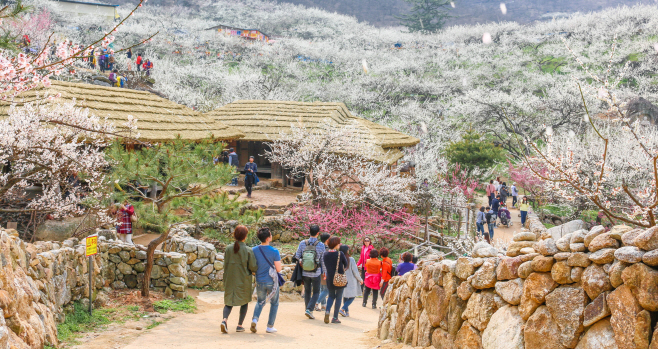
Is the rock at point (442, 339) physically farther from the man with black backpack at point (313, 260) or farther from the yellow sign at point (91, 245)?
the yellow sign at point (91, 245)

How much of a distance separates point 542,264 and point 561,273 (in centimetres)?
16

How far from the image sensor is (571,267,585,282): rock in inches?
122

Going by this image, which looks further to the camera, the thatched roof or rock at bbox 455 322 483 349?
the thatched roof

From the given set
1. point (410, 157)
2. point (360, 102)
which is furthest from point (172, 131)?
point (360, 102)

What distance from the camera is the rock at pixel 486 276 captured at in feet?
12.9

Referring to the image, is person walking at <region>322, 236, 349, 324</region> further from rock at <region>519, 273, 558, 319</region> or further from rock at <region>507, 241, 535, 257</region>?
rock at <region>519, 273, 558, 319</region>

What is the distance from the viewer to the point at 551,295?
324 centimetres

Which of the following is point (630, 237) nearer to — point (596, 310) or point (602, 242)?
point (602, 242)

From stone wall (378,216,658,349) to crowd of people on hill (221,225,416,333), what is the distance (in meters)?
1.97

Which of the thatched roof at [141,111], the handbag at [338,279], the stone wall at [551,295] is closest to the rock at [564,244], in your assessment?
the stone wall at [551,295]

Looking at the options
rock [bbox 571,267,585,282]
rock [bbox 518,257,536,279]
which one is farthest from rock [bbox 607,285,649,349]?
rock [bbox 518,257,536,279]

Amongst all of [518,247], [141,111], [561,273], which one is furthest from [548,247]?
[141,111]

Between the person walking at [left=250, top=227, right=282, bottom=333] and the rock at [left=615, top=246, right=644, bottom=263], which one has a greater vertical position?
the rock at [left=615, top=246, right=644, bottom=263]

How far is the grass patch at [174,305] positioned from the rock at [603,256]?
644 centimetres
